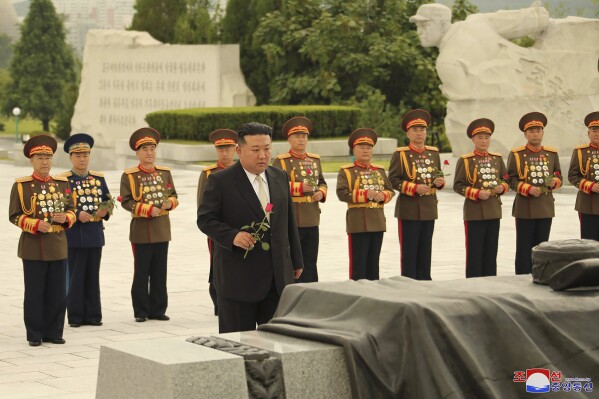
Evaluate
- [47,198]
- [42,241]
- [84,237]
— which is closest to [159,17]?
[84,237]

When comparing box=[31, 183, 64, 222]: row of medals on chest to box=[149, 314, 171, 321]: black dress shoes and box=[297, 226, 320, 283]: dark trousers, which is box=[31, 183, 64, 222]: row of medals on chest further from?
box=[297, 226, 320, 283]: dark trousers

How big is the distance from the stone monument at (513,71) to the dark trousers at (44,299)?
11.2 m

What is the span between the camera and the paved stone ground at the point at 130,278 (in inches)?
310

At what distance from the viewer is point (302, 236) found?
10.8m

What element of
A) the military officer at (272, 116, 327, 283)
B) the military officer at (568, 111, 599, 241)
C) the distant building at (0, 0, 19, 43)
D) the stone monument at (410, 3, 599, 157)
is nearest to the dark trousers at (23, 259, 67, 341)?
the military officer at (272, 116, 327, 283)

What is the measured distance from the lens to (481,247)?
11492 millimetres

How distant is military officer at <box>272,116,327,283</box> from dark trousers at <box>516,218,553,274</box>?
200cm

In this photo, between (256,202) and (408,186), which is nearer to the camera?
(256,202)

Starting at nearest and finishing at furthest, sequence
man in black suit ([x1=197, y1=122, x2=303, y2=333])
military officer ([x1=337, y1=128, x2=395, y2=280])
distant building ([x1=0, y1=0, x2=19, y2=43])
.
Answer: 1. man in black suit ([x1=197, y1=122, x2=303, y2=333])
2. military officer ([x1=337, y1=128, x2=395, y2=280])
3. distant building ([x1=0, y1=0, x2=19, y2=43])

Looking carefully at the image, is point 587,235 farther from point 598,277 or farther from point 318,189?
point 598,277

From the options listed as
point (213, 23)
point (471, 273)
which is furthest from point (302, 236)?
point (213, 23)

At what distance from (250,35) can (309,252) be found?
21541 mm

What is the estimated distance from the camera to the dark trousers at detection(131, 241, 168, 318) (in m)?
9.98

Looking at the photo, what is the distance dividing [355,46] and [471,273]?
62.4 feet
